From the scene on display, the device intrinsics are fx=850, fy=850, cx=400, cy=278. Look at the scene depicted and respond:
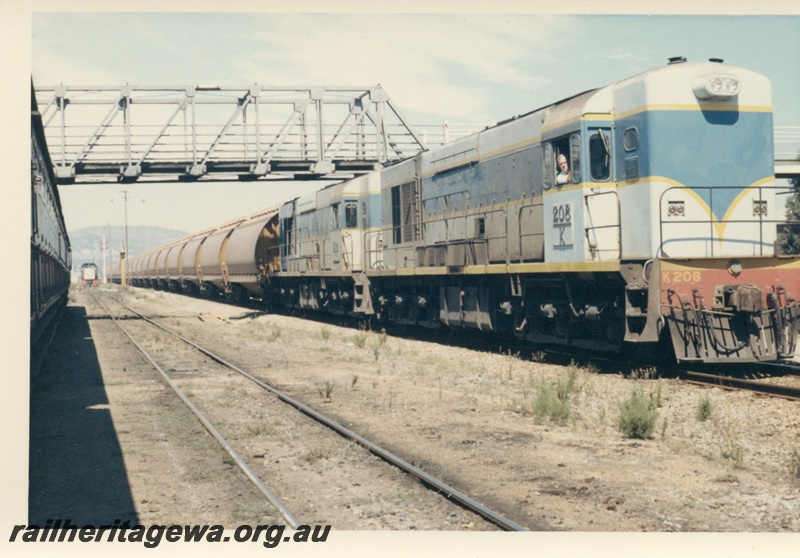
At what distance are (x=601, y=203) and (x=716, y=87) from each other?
229 centimetres

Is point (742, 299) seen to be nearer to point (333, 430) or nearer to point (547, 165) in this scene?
point (547, 165)

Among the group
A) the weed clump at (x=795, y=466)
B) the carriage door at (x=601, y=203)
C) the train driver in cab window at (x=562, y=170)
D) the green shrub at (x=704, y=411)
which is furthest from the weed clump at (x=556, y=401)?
the train driver in cab window at (x=562, y=170)

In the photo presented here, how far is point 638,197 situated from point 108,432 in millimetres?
7890

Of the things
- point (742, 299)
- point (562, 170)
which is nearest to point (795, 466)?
point (742, 299)

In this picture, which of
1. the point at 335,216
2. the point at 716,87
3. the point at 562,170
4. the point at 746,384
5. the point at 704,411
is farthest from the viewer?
the point at 335,216

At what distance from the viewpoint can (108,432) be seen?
10203mm

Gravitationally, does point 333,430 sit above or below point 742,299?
below

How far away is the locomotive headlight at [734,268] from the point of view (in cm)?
1180

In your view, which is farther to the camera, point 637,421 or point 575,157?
point 575,157

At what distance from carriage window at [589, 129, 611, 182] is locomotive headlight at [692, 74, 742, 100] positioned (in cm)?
145

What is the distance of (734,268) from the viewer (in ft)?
38.8

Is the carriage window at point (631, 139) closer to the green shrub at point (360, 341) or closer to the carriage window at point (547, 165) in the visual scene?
the carriage window at point (547, 165)

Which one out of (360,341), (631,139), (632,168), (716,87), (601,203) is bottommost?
(360,341)

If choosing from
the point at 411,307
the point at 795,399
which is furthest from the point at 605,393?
the point at 411,307
